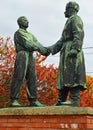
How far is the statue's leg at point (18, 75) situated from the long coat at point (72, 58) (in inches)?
34.9

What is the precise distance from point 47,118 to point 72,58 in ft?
4.94

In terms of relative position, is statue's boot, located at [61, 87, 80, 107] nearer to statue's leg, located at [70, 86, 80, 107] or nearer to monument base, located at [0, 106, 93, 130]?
statue's leg, located at [70, 86, 80, 107]

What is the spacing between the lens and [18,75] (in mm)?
9703

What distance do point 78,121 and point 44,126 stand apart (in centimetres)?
76

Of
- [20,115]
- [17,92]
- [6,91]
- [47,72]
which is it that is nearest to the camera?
[20,115]

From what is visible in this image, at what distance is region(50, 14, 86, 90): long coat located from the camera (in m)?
9.19

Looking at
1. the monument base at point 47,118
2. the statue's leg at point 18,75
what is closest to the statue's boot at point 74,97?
the monument base at point 47,118

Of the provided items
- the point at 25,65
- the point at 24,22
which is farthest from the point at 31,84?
the point at 24,22

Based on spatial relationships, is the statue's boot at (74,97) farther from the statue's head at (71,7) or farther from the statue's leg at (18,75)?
the statue's head at (71,7)

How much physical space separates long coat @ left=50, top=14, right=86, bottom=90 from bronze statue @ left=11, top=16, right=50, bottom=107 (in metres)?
0.74

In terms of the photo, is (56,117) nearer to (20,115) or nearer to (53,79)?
(20,115)

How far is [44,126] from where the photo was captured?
8.70 meters

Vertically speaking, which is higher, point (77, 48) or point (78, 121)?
point (77, 48)

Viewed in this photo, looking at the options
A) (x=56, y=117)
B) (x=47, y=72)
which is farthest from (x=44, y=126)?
(x=47, y=72)
